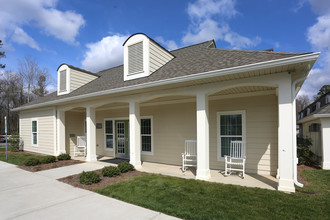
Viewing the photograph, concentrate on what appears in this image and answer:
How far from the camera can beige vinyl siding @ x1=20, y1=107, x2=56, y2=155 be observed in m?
10.5

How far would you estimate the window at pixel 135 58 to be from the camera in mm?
7529

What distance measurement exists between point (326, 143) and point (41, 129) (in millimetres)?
14571

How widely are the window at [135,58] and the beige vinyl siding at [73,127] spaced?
565cm

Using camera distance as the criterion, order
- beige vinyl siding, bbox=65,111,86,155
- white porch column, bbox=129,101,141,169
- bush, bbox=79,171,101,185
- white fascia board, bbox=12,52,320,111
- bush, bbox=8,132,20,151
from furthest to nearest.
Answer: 1. bush, bbox=8,132,20,151
2. beige vinyl siding, bbox=65,111,86,155
3. white porch column, bbox=129,101,141,169
4. bush, bbox=79,171,101,185
5. white fascia board, bbox=12,52,320,111

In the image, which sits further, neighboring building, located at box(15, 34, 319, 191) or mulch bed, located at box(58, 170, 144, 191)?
mulch bed, located at box(58, 170, 144, 191)

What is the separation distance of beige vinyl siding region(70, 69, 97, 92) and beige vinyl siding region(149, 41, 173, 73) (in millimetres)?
5657

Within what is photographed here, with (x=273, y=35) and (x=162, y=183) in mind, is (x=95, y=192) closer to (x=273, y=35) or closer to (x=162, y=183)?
(x=162, y=183)

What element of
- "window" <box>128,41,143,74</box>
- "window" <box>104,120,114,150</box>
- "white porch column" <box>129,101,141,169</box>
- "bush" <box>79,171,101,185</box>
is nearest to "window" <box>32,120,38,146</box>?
"window" <box>104,120,114,150</box>

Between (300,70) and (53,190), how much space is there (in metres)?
6.87

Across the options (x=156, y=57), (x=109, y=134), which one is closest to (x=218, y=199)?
(x=156, y=57)

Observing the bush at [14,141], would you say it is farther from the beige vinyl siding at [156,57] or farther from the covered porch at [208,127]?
the beige vinyl siding at [156,57]

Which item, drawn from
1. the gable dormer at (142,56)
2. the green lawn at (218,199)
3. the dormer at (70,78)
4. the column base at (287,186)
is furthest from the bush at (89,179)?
the dormer at (70,78)

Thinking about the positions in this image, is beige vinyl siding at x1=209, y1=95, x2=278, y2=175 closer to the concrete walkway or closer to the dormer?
the concrete walkway

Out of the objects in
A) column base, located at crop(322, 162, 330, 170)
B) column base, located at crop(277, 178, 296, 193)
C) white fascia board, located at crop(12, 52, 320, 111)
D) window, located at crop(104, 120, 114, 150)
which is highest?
white fascia board, located at crop(12, 52, 320, 111)
